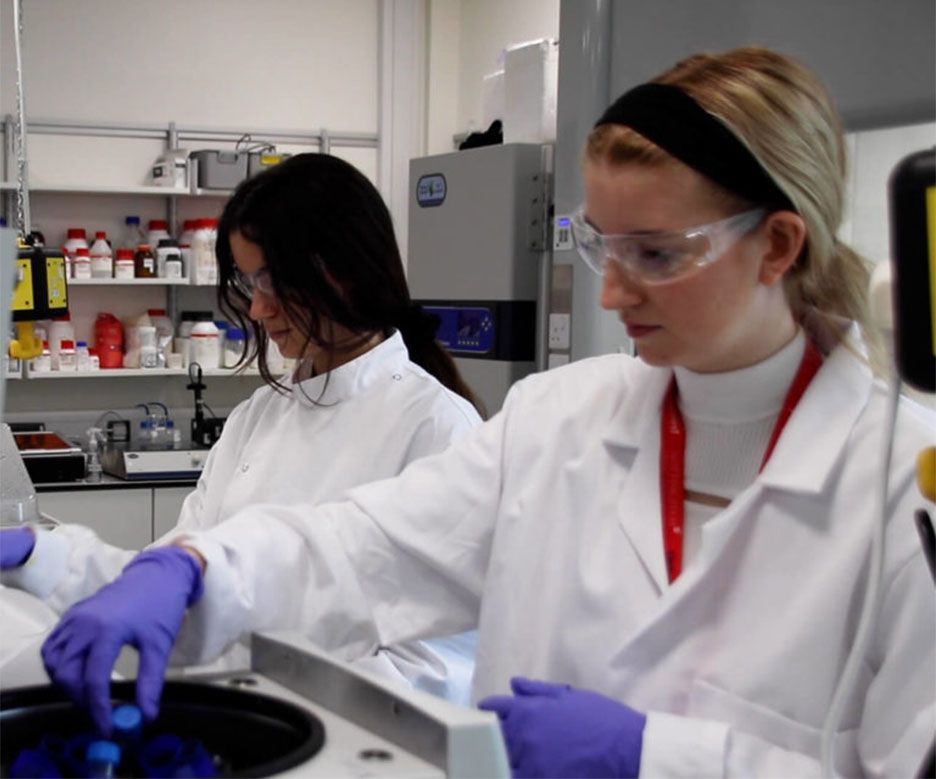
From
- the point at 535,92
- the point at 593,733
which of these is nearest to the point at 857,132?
the point at 535,92

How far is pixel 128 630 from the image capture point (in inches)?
37.4

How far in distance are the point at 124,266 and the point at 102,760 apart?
406 cm

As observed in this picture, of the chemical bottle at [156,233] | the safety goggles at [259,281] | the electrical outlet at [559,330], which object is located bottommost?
the electrical outlet at [559,330]

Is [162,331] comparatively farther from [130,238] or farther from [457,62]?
[457,62]

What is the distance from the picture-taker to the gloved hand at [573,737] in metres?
1.03

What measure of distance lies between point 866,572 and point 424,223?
104 inches

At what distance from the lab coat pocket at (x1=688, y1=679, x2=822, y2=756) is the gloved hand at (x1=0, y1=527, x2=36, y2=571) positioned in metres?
0.63

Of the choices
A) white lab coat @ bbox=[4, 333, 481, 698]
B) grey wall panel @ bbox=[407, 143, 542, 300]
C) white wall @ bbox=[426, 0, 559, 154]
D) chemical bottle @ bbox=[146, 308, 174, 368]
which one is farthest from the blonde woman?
white wall @ bbox=[426, 0, 559, 154]

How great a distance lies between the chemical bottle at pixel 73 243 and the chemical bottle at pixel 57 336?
20 centimetres

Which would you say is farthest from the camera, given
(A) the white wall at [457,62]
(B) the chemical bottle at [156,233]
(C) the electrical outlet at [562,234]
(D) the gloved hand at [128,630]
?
(A) the white wall at [457,62]

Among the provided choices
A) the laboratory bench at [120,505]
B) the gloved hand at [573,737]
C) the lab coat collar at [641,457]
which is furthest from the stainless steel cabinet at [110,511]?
the gloved hand at [573,737]

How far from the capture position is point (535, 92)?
10.9ft

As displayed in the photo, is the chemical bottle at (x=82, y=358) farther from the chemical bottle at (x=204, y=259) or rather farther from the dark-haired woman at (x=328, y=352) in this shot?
the dark-haired woman at (x=328, y=352)

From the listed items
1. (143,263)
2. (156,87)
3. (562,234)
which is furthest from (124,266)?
(562,234)
